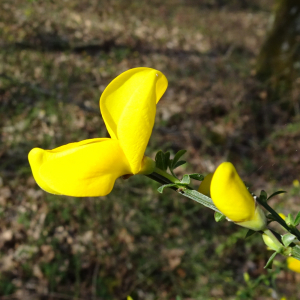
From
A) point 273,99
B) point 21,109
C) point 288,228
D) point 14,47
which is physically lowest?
point 21,109

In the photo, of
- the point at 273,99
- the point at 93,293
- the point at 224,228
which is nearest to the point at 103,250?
the point at 93,293

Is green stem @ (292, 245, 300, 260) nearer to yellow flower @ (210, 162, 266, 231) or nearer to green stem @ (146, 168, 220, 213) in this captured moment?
yellow flower @ (210, 162, 266, 231)

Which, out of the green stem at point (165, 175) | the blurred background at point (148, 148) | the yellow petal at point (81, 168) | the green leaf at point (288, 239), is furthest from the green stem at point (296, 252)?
the blurred background at point (148, 148)

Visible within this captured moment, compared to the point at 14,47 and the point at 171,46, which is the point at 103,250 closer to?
the point at 14,47

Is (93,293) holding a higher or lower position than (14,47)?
lower

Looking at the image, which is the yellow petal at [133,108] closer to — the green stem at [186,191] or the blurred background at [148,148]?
the green stem at [186,191]

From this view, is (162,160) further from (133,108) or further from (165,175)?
(133,108)
